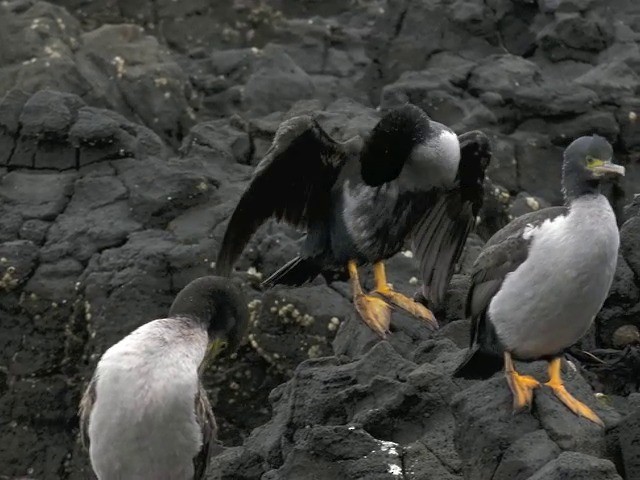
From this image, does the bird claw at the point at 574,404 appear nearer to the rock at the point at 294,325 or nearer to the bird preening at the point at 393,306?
the bird preening at the point at 393,306

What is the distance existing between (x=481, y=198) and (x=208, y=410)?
2.77 meters

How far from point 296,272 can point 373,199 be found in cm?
69

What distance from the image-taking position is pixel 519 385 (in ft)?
20.8

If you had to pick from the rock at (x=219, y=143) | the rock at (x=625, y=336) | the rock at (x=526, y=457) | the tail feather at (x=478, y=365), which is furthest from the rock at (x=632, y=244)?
the rock at (x=219, y=143)

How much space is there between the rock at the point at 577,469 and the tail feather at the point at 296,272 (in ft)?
10.8

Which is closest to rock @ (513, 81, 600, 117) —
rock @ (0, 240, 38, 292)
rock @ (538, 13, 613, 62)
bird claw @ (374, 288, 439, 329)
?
rock @ (538, 13, 613, 62)

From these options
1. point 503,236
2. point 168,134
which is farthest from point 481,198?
point 168,134

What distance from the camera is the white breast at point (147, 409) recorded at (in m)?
6.31

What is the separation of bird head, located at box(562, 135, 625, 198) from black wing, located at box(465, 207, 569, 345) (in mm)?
138

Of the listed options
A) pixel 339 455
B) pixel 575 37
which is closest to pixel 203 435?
pixel 339 455

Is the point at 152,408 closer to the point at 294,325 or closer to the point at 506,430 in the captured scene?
the point at 506,430

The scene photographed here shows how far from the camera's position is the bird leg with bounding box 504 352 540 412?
6.23 meters

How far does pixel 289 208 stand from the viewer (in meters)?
8.59

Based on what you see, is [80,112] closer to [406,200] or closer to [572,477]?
[406,200]
